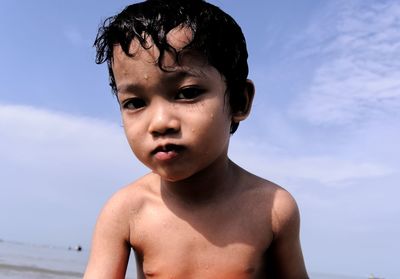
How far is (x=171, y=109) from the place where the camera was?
1634 mm

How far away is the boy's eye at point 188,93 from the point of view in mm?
1665

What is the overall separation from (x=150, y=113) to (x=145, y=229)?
50 cm

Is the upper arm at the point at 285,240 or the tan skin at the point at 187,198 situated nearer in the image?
the tan skin at the point at 187,198

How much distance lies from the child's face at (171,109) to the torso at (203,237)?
281 millimetres

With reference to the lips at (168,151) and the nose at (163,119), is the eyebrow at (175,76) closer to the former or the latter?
the nose at (163,119)

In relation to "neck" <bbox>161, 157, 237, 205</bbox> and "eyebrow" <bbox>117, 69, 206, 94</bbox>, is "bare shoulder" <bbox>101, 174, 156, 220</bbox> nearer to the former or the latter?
"neck" <bbox>161, 157, 237, 205</bbox>

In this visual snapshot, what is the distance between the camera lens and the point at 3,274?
32.4ft

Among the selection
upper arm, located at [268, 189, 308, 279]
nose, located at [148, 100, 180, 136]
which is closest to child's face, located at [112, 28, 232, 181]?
nose, located at [148, 100, 180, 136]

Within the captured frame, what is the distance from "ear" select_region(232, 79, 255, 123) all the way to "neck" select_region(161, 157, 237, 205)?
18cm

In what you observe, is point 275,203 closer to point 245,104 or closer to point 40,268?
point 245,104

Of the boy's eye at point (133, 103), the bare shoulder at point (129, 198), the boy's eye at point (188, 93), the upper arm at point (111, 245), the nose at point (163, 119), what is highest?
the boy's eye at point (188, 93)

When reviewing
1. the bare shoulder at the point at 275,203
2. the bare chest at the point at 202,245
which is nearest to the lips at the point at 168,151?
the bare chest at the point at 202,245

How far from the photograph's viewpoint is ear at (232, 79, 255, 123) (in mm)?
1922

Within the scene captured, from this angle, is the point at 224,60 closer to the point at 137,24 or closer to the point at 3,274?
the point at 137,24
